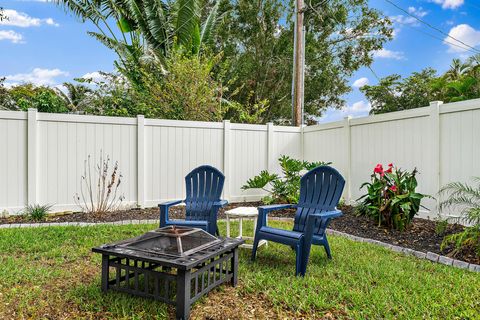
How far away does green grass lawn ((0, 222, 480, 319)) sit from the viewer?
8.05 feet

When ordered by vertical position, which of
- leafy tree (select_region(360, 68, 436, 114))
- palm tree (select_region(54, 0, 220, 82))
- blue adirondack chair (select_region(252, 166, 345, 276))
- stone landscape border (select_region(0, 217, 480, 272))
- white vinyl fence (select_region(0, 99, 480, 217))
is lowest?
stone landscape border (select_region(0, 217, 480, 272))

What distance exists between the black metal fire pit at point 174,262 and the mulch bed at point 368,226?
2557mm

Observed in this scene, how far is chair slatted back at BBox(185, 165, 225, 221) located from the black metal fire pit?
1449mm

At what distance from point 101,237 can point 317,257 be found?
2.85 m

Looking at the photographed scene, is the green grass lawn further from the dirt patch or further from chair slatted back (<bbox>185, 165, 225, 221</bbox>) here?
chair slatted back (<bbox>185, 165, 225, 221</bbox>)

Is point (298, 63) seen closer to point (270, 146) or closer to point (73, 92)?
point (270, 146)

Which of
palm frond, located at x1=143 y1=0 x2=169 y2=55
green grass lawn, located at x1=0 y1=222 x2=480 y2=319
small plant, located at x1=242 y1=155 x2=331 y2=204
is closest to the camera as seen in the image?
green grass lawn, located at x1=0 y1=222 x2=480 y2=319

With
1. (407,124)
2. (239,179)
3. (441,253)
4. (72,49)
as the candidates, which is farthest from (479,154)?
(72,49)

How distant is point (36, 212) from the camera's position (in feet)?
18.2

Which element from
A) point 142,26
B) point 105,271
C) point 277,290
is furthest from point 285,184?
point 142,26

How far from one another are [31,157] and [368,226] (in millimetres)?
5681

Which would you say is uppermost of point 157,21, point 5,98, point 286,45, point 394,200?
point 286,45

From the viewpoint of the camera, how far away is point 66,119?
5.96 metres

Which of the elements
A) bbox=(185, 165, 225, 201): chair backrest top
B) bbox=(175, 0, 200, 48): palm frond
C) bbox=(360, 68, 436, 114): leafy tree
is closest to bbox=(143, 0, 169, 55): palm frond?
bbox=(175, 0, 200, 48): palm frond
